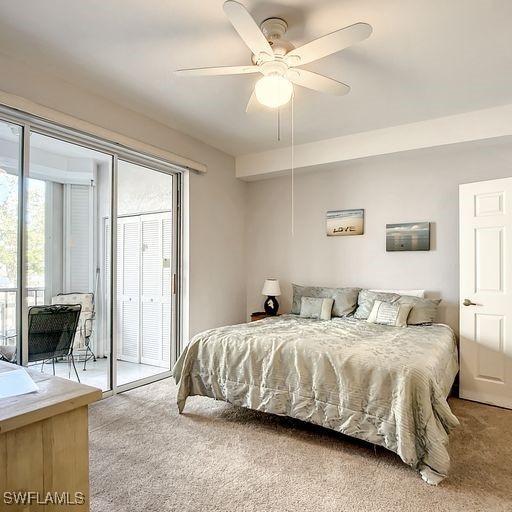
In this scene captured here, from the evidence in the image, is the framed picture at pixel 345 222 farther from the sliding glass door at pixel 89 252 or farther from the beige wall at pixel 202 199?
the sliding glass door at pixel 89 252

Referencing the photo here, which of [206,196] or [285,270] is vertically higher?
[206,196]

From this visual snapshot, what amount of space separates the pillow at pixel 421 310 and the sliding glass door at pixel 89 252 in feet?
8.13

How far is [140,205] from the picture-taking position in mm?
4227

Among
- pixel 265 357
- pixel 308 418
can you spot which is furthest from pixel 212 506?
pixel 265 357

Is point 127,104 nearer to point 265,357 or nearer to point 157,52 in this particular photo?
point 157,52

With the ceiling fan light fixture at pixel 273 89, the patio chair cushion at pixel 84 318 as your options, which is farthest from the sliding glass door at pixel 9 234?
the ceiling fan light fixture at pixel 273 89

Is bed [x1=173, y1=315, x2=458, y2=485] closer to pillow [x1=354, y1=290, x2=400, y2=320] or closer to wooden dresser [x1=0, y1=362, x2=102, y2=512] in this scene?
pillow [x1=354, y1=290, x2=400, y2=320]

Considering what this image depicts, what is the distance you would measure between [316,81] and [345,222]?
2243 mm

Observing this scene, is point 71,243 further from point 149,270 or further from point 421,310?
point 421,310

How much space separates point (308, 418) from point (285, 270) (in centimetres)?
253

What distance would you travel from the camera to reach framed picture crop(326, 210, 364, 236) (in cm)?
430

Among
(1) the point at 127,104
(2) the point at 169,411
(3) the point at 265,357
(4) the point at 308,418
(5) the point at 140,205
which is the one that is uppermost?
(1) the point at 127,104

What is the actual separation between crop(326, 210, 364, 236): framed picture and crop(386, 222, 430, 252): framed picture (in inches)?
12.9

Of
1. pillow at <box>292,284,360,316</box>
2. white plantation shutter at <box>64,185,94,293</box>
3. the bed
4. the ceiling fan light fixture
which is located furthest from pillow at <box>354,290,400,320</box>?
white plantation shutter at <box>64,185,94,293</box>
